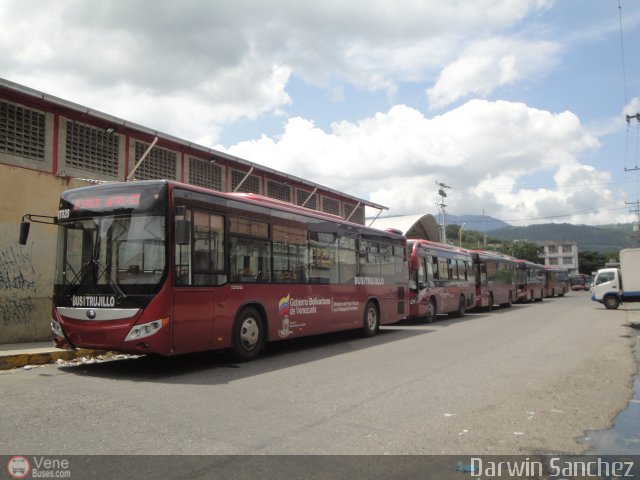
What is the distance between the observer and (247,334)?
32.6ft

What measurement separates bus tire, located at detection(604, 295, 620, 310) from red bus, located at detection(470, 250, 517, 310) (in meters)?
5.43

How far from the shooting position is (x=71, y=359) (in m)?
10.4

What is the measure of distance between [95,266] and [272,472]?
5472 mm

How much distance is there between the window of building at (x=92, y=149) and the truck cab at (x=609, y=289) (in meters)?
23.7

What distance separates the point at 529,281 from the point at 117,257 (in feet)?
116

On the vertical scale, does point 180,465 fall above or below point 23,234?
below

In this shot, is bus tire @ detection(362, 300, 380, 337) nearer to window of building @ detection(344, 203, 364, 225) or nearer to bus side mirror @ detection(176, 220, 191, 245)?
bus side mirror @ detection(176, 220, 191, 245)

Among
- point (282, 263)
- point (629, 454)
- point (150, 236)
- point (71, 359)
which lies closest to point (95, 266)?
point (150, 236)

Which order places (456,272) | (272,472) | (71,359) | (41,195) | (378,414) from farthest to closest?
(456,272), (41,195), (71,359), (378,414), (272,472)

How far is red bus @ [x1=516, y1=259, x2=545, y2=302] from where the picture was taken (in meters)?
35.8

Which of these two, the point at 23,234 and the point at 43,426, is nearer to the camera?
the point at 43,426

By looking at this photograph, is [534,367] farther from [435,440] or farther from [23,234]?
[23,234]

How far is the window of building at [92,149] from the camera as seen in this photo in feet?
46.9

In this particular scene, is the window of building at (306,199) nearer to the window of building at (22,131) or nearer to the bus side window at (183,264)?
the window of building at (22,131)
